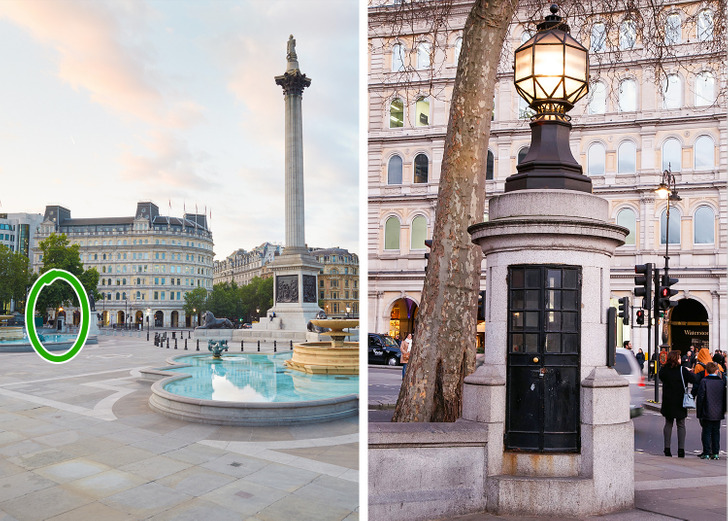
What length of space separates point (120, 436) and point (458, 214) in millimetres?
4453

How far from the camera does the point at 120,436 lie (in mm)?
6293

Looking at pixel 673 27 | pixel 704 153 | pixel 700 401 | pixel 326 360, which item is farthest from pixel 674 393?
pixel 704 153

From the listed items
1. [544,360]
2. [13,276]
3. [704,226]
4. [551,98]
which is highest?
[704,226]

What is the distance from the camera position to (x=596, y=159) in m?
34.3

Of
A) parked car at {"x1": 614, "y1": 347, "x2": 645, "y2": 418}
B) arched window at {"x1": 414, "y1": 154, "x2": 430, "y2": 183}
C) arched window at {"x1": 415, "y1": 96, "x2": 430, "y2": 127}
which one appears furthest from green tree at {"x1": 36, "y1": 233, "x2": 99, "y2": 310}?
arched window at {"x1": 415, "y1": 96, "x2": 430, "y2": 127}

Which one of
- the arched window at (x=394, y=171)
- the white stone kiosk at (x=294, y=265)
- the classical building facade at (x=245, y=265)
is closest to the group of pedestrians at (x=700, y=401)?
the classical building facade at (x=245, y=265)

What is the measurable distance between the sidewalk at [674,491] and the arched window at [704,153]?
89.8ft

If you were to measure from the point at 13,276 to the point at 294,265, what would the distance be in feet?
99.6

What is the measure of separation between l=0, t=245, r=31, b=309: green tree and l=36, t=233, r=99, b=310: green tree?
31 centimetres

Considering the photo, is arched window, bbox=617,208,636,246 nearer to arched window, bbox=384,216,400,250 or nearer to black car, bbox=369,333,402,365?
arched window, bbox=384,216,400,250

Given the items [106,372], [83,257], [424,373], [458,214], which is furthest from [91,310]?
[458,214]

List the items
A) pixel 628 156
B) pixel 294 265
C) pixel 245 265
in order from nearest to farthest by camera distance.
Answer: pixel 245 265 → pixel 628 156 → pixel 294 265

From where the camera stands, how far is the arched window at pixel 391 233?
35656 millimetres

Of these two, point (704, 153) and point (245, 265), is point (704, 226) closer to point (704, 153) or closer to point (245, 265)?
point (704, 153)
